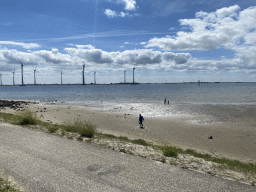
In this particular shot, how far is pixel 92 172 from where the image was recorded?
686 cm

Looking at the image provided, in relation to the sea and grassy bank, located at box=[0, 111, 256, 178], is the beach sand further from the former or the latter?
the sea

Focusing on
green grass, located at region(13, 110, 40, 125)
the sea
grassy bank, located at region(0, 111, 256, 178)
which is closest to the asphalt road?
grassy bank, located at region(0, 111, 256, 178)

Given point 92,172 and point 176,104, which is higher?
point 92,172

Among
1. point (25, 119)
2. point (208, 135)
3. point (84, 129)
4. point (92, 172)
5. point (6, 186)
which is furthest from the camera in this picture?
point (208, 135)

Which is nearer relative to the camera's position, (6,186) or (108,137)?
(6,186)

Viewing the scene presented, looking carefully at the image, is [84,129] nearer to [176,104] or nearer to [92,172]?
[92,172]

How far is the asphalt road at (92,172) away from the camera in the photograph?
5.93 metres

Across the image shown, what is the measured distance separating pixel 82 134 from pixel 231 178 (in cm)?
943

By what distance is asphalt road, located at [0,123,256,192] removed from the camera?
593 centimetres

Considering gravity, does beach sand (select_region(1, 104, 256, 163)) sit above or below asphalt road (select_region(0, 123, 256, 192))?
below

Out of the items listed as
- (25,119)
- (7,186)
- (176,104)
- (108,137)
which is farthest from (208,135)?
(176,104)

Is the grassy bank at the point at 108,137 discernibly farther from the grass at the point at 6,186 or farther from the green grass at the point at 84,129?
the grass at the point at 6,186

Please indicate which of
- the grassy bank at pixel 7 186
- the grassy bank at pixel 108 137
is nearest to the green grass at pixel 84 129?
the grassy bank at pixel 108 137

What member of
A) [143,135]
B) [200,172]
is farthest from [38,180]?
[143,135]
